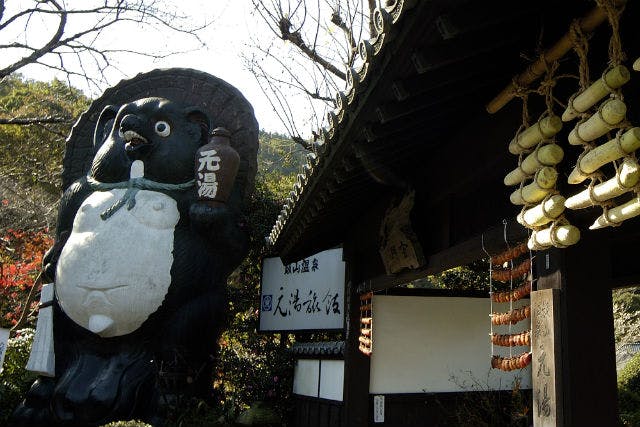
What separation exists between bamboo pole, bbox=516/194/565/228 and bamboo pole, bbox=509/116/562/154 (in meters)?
0.29

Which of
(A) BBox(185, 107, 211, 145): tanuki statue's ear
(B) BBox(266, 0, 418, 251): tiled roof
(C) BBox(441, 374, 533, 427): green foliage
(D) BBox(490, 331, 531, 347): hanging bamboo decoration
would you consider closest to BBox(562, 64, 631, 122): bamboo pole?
(B) BBox(266, 0, 418, 251): tiled roof

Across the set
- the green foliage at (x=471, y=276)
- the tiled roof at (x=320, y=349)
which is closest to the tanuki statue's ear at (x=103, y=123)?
the tiled roof at (x=320, y=349)

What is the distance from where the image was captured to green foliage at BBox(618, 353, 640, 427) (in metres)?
7.20

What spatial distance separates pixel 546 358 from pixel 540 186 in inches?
30.6

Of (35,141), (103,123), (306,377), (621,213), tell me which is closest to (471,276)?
(306,377)

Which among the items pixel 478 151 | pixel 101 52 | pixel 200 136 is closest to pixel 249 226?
pixel 200 136

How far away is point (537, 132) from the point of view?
8.87ft

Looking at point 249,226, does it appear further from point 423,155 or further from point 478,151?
point 478,151

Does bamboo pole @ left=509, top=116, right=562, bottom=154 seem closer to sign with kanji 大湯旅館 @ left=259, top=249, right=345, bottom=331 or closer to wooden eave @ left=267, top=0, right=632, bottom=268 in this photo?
wooden eave @ left=267, top=0, right=632, bottom=268

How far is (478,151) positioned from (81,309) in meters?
6.15

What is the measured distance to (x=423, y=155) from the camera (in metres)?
4.55

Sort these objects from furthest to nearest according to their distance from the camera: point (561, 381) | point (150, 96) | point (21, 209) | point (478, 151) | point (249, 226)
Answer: point (21, 209)
point (249, 226)
point (150, 96)
point (478, 151)
point (561, 381)

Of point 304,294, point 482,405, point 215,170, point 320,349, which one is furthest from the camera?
point 304,294

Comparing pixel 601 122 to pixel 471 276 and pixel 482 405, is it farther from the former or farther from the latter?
pixel 471 276
